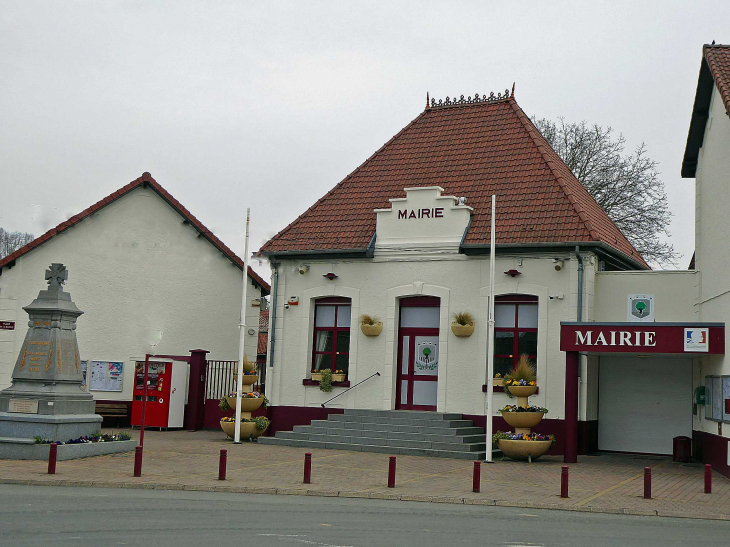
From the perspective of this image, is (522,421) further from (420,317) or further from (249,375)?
(249,375)

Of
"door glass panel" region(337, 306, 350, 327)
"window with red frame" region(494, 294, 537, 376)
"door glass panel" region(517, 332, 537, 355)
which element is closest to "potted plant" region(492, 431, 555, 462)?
"window with red frame" region(494, 294, 537, 376)

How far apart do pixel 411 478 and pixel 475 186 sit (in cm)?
985

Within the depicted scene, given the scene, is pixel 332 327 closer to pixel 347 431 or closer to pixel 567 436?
pixel 347 431

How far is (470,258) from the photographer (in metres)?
22.2

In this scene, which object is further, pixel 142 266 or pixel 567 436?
pixel 142 266

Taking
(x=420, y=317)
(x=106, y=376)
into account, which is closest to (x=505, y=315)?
(x=420, y=317)

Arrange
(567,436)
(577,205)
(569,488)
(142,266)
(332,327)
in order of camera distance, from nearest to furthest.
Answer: (569,488) < (567,436) < (577,205) < (332,327) < (142,266)

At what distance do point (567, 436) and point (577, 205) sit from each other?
577cm

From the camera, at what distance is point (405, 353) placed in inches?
910

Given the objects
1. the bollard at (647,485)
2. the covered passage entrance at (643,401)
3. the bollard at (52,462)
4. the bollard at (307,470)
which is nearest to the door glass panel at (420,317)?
the covered passage entrance at (643,401)

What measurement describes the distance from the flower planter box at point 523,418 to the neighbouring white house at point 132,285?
10.5m

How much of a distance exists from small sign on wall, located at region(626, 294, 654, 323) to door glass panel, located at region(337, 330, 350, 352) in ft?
23.8

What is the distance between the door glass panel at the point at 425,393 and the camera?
892 inches

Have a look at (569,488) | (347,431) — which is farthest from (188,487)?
(347,431)
